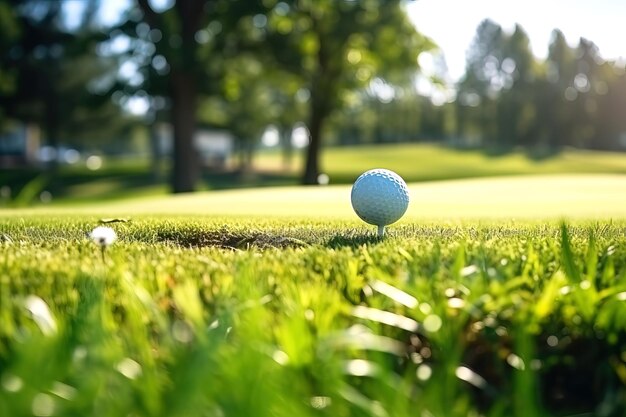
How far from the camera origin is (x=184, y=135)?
24.4 metres

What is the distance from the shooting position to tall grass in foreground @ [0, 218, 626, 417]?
93.6 inches

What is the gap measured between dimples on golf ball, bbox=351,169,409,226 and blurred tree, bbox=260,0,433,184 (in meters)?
20.2

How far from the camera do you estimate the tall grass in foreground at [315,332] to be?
2.38 m

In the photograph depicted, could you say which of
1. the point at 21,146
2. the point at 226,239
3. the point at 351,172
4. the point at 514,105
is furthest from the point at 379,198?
the point at 21,146

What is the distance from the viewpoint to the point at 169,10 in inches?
988

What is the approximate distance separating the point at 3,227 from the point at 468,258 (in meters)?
4.60

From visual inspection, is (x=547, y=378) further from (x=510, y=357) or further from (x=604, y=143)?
(x=604, y=143)

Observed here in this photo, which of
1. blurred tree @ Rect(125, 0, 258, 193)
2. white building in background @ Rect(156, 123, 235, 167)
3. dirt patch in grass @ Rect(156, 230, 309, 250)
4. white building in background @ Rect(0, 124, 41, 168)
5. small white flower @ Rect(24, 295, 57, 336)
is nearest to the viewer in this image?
small white flower @ Rect(24, 295, 57, 336)

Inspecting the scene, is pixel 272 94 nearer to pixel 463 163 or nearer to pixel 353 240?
pixel 463 163

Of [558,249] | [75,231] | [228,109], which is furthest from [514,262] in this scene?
[228,109]

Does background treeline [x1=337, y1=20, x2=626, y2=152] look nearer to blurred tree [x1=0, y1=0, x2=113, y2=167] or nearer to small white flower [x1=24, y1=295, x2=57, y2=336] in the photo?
blurred tree [x1=0, y1=0, x2=113, y2=167]

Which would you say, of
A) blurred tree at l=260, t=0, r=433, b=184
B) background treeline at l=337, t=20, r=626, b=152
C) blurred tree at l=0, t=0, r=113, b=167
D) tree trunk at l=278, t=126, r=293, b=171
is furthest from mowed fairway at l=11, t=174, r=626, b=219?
tree trunk at l=278, t=126, r=293, b=171

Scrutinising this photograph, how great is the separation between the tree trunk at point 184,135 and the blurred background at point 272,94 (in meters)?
0.04

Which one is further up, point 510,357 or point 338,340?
point 338,340
